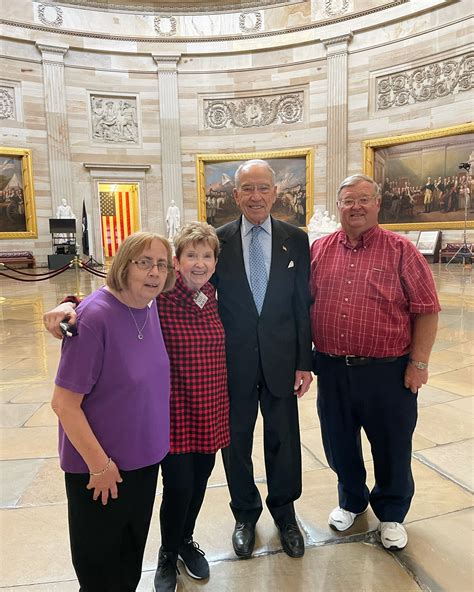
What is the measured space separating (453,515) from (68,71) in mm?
23329

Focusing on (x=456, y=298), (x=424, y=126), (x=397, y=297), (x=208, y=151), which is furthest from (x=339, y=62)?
(x=397, y=297)

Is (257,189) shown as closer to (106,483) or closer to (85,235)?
(106,483)

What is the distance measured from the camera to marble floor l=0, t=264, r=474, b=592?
2158mm

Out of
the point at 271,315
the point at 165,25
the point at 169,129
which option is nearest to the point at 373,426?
the point at 271,315

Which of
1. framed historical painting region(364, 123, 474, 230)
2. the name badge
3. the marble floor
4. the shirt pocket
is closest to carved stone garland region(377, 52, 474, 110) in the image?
framed historical painting region(364, 123, 474, 230)

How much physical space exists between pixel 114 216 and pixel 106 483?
27.2 meters

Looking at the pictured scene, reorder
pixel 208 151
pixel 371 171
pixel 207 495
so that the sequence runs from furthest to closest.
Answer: pixel 208 151
pixel 371 171
pixel 207 495

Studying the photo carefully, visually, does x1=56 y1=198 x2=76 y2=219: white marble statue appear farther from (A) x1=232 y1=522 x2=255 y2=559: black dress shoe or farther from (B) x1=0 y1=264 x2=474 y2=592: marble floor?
(A) x1=232 y1=522 x2=255 y2=559: black dress shoe

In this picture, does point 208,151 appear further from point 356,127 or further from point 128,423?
point 128,423

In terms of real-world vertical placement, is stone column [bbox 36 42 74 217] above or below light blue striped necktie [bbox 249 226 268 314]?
above

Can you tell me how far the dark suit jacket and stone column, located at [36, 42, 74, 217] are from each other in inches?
803

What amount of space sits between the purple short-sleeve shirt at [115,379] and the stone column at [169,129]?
21.2m

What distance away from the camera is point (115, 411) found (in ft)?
5.23

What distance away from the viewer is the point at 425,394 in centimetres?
456
